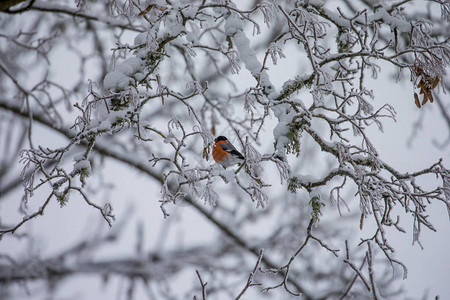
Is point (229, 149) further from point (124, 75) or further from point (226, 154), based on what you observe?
point (124, 75)

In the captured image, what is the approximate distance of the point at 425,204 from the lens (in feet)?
7.13

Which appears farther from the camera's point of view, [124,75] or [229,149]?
[229,149]

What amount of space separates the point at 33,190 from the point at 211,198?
95 centimetres

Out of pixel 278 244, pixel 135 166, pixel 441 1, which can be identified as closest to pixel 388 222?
pixel 441 1

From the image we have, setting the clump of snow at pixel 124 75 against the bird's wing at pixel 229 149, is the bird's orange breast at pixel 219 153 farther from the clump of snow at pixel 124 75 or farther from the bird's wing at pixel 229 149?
the clump of snow at pixel 124 75

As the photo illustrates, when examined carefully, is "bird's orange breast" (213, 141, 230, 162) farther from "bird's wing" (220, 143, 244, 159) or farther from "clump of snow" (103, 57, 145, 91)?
"clump of snow" (103, 57, 145, 91)

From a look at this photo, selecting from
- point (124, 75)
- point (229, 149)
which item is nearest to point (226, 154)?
point (229, 149)

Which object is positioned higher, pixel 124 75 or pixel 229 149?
pixel 229 149

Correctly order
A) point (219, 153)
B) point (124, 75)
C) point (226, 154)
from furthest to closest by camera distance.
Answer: point (219, 153) → point (226, 154) → point (124, 75)

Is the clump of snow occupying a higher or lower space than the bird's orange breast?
lower

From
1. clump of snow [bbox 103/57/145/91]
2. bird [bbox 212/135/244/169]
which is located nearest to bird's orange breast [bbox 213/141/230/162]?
bird [bbox 212/135/244/169]

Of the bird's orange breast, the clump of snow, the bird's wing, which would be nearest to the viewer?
the clump of snow

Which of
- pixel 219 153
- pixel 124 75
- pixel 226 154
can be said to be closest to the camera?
pixel 124 75

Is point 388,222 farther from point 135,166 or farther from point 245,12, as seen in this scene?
point 135,166
